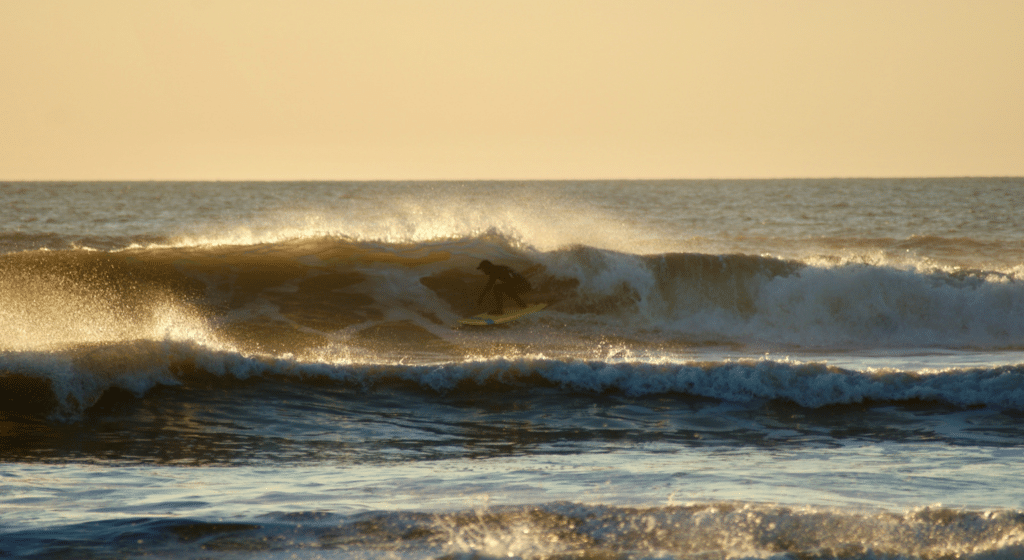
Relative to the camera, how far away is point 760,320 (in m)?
15.8

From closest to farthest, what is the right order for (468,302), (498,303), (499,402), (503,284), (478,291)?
(499,402), (498,303), (503,284), (468,302), (478,291)

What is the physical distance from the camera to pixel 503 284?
15.5 meters

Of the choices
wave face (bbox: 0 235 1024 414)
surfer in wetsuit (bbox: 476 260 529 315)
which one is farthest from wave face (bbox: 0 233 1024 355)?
surfer in wetsuit (bbox: 476 260 529 315)

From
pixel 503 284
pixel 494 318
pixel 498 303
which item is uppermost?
pixel 503 284

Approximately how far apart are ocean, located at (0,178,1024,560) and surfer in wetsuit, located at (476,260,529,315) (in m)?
0.55

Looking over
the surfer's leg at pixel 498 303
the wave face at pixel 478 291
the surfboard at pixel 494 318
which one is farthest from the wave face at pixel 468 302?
the surfer's leg at pixel 498 303

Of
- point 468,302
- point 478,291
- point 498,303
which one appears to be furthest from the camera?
point 478,291

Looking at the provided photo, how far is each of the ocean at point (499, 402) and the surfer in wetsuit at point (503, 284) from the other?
1.81ft

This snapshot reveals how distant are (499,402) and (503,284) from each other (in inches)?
251

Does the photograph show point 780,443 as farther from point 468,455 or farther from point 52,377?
point 52,377

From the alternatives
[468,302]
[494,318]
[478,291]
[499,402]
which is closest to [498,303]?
[494,318]

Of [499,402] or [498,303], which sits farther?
[498,303]

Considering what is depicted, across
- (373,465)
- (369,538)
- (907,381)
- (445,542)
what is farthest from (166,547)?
(907,381)

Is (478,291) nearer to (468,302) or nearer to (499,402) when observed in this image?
(468,302)
